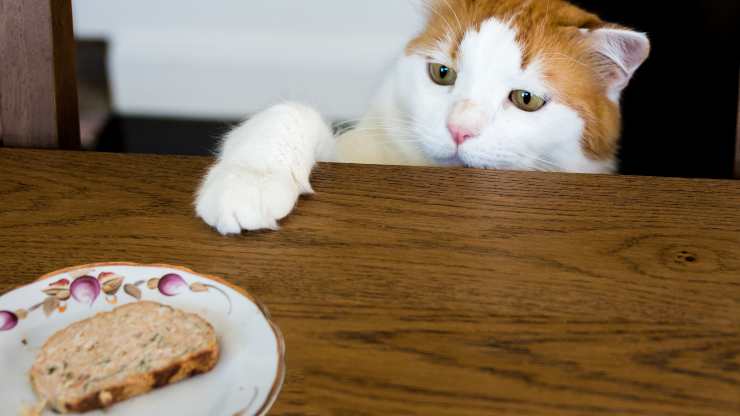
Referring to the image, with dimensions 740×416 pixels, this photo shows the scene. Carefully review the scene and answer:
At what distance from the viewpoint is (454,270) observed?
732mm

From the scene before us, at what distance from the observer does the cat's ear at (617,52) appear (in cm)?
120

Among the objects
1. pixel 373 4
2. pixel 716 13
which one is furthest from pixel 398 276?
pixel 373 4

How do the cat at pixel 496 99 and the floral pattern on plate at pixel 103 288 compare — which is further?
the cat at pixel 496 99

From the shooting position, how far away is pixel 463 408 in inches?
21.7

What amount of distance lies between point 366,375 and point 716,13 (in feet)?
4.41

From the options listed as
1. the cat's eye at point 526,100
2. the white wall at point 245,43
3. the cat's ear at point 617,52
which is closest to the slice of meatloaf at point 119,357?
the cat's eye at point 526,100

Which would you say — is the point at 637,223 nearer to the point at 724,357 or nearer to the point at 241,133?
the point at 724,357

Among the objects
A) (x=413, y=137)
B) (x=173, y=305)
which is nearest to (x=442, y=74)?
(x=413, y=137)

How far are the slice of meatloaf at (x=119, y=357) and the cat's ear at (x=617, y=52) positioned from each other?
904mm

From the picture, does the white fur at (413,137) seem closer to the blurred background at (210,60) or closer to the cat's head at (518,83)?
the cat's head at (518,83)

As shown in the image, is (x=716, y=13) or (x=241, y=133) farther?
(x=716, y=13)

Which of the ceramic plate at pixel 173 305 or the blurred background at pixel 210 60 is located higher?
the blurred background at pixel 210 60

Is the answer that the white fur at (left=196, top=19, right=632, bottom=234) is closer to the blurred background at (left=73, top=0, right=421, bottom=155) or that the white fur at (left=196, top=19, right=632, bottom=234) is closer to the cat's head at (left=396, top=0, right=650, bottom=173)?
the cat's head at (left=396, top=0, right=650, bottom=173)

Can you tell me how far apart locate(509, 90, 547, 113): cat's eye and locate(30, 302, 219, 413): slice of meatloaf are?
0.77 meters
